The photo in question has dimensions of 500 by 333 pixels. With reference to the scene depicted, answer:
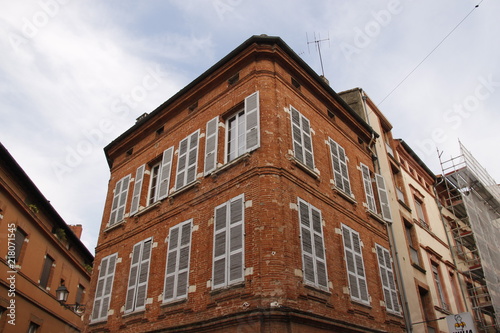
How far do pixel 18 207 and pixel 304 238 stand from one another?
13.8 m

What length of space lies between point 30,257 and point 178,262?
10902 millimetres

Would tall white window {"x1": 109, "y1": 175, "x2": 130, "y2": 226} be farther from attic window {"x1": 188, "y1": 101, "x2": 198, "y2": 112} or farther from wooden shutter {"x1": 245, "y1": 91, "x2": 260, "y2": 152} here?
wooden shutter {"x1": 245, "y1": 91, "x2": 260, "y2": 152}

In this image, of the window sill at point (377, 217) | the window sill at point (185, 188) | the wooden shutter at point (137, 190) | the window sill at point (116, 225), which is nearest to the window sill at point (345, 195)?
the window sill at point (377, 217)

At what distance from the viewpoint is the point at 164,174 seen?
1330 cm

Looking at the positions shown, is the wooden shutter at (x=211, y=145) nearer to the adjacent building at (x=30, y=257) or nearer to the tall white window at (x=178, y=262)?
the tall white window at (x=178, y=262)

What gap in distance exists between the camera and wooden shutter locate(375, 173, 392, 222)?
14302 mm

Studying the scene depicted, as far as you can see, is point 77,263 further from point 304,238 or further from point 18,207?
point 304,238

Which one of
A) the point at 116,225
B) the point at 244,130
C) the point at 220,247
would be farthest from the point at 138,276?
the point at 244,130

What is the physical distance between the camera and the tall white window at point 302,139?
1135 centimetres

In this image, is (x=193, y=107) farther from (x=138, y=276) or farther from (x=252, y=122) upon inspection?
(x=138, y=276)

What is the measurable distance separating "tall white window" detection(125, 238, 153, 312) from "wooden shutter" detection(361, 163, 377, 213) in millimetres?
7463

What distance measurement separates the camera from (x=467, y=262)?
62.7 feet

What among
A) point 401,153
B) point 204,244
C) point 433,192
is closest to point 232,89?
point 204,244

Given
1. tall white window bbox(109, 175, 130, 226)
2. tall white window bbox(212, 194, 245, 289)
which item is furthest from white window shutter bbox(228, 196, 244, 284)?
tall white window bbox(109, 175, 130, 226)
